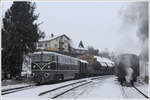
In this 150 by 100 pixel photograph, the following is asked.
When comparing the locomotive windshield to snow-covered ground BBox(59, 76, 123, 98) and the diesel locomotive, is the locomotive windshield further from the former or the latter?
snow-covered ground BBox(59, 76, 123, 98)

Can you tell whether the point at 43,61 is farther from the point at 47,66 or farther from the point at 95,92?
the point at 95,92

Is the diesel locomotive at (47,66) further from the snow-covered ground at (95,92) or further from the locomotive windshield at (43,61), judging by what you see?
the snow-covered ground at (95,92)

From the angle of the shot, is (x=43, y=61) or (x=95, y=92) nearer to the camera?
(x=95, y=92)

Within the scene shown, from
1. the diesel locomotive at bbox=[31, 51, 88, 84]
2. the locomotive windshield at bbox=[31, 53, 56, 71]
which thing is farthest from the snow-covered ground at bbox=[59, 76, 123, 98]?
the locomotive windshield at bbox=[31, 53, 56, 71]

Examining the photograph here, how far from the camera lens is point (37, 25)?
1989 centimetres

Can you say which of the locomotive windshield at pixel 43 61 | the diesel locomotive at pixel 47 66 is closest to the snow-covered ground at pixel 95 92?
the diesel locomotive at pixel 47 66

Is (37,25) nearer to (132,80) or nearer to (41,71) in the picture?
(41,71)

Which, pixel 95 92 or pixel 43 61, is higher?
pixel 43 61

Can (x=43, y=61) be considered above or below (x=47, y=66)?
above

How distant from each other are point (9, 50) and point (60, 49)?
3856 mm

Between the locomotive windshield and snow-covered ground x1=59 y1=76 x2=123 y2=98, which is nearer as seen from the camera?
snow-covered ground x1=59 y1=76 x2=123 y2=98

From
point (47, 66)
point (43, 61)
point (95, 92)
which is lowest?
point (95, 92)

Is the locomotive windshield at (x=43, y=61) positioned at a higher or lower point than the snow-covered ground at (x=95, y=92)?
higher

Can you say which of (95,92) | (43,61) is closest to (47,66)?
(43,61)
